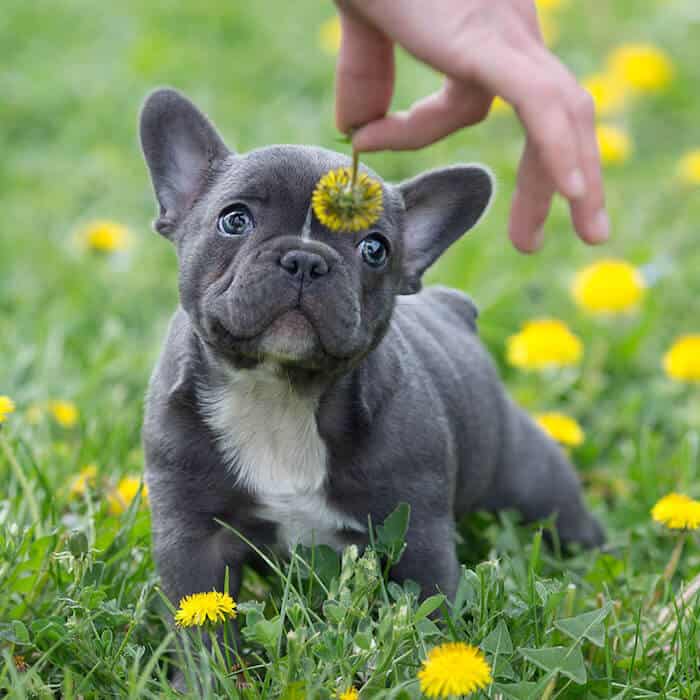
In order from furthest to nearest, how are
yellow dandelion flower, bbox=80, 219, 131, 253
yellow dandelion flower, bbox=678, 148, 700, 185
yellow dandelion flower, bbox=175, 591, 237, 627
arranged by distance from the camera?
yellow dandelion flower, bbox=678, 148, 700, 185
yellow dandelion flower, bbox=80, 219, 131, 253
yellow dandelion flower, bbox=175, 591, 237, 627

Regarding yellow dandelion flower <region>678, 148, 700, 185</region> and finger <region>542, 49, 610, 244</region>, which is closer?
finger <region>542, 49, 610, 244</region>

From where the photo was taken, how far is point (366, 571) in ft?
8.70

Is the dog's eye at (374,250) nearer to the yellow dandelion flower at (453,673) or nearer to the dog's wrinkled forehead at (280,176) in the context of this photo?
the dog's wrinkled forehead at (280,176)

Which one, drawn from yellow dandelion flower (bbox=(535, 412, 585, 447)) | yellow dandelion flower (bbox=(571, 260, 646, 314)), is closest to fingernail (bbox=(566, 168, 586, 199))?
yellow dandelion flower (bbox=(535, 412, 585, 447))

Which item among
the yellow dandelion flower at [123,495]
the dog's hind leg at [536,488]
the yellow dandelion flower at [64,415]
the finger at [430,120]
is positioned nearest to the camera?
the finger at [430,120]

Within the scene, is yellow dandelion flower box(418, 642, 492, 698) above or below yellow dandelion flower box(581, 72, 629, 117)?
below

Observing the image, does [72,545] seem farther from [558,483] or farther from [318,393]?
[558,483]

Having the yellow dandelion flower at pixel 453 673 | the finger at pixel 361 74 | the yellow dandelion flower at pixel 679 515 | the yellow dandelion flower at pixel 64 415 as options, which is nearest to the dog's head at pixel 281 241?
the finger at pixel 361 74

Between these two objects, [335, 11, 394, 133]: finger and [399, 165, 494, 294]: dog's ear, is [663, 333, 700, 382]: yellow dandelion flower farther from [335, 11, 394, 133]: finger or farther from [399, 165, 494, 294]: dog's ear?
[335, 11, 394, 133]: finger

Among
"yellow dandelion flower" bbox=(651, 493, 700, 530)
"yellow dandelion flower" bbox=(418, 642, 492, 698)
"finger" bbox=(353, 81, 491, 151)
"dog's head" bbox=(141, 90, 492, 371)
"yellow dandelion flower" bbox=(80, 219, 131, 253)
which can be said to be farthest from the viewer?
"yellow dandelion flower" bbox=(80, 219, 131, 253)

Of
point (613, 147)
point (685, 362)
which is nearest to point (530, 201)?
point (685, 362)

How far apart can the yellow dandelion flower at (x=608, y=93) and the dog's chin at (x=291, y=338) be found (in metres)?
4.85

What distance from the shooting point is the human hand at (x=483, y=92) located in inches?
108

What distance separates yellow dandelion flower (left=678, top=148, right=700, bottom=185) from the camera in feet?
22.2
